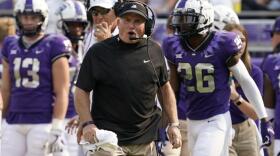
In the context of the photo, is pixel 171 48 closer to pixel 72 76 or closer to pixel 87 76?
pixel 87 76

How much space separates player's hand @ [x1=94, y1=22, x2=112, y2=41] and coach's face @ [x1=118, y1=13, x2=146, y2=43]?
1.78 feet

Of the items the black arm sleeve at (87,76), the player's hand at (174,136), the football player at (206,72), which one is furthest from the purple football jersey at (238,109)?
the black arm sleeve at (87,76)

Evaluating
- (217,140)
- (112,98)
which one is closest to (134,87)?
(112,98)

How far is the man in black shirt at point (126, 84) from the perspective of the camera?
6621 millimetres

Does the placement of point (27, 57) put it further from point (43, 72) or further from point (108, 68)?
point (108, 68)

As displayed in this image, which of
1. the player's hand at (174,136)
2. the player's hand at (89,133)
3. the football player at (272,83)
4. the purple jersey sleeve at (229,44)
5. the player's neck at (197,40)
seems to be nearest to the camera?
the player's hand at (89,133)

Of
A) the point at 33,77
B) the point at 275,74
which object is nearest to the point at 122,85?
the point at 33,77

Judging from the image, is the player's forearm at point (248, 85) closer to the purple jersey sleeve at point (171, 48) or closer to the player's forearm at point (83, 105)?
the purple jersey sleeve at point (171, 48)

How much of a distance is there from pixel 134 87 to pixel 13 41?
84.3 inches

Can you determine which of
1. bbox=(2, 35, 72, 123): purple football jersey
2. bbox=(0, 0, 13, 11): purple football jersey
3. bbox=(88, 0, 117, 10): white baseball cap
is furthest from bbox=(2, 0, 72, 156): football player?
bbox=(0, 0, 13, 11): purple football jersey

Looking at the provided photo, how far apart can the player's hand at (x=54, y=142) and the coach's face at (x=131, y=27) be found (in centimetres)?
180

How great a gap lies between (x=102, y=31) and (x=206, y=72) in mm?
844

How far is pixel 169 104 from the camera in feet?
22.5

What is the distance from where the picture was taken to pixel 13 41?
849cm
